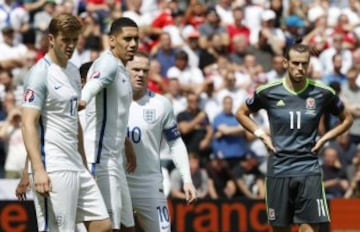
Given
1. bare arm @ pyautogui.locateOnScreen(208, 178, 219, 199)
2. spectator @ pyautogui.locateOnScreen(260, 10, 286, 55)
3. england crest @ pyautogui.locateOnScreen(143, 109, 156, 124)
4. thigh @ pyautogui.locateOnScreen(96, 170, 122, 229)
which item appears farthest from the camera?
spectator @ pyautogui.locateOnScreen(260, 10, 286, 55)

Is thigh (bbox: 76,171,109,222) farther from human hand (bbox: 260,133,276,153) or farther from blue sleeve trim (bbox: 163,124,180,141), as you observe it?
human hand (bbox: 260,133,276,153)

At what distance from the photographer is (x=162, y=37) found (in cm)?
2025

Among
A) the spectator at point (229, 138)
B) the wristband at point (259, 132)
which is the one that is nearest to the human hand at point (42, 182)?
the wristband at point (259, 132)

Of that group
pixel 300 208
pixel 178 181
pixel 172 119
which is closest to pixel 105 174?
pixel 172 119

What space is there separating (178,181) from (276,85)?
18.9 ft

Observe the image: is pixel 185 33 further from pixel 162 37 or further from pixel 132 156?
pixel 132 156

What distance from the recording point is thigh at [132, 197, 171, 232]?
445 inches

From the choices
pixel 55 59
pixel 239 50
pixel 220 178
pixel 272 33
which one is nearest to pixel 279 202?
pixel 55 59

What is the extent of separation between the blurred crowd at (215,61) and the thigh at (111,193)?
7.28m

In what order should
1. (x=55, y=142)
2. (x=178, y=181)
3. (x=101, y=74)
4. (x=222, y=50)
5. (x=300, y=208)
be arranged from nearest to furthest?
(x=55, y=142)
(x=101, y=74)
(x=300, y=208)
(x=178, y=181)
(x=222, y=50)

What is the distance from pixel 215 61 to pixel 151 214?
972 cm

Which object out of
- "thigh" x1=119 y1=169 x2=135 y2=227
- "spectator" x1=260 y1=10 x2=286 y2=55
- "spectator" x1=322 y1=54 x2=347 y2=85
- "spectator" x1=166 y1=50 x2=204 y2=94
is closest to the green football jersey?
"thigh" x1=119 y1=169 x2=135 y2=227

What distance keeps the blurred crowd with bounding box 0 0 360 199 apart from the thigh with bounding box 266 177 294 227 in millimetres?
5451

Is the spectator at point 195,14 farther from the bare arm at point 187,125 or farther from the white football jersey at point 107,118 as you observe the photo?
the white football jersey at point 107,118
